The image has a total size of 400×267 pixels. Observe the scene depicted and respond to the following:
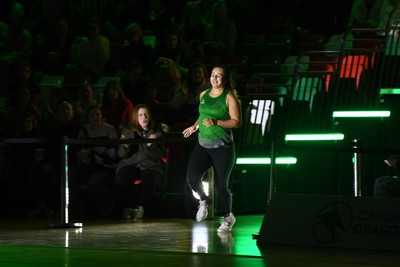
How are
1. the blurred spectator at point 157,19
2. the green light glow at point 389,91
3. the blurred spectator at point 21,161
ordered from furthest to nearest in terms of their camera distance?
the blurred spectator at point 157,19
the blurred spectator at point 21,161
the green light glow at point 389,91

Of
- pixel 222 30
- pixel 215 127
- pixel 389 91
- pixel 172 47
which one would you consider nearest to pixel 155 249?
pixel 215 127

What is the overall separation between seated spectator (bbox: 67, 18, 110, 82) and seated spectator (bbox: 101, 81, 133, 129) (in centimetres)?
397

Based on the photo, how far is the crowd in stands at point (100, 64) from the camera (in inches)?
712

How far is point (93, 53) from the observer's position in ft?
75.2

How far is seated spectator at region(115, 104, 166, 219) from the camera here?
1702 cm

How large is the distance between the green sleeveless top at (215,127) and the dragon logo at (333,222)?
2.18 m

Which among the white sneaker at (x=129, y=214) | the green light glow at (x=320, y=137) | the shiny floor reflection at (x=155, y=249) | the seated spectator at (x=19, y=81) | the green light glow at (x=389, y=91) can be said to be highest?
the seated spectator at (x=19, y=81)

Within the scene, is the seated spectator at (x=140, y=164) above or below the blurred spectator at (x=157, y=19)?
below

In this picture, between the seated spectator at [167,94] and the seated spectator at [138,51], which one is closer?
the seated spectator at [167,94]

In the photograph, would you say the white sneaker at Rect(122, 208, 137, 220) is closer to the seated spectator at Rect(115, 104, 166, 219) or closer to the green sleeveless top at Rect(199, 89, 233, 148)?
the seated spectator at Rect(115, 104, 166, 219)

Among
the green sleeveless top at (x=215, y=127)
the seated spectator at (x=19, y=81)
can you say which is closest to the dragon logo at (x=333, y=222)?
the green sleeveless top at (x=215, y=127)

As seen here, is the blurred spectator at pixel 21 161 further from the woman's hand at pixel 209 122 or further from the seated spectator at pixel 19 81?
the woman's hand at pixel 209 122

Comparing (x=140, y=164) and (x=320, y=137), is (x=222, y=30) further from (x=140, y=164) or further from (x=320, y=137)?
(x=140, y=164)

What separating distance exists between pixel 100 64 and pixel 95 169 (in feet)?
18.8
